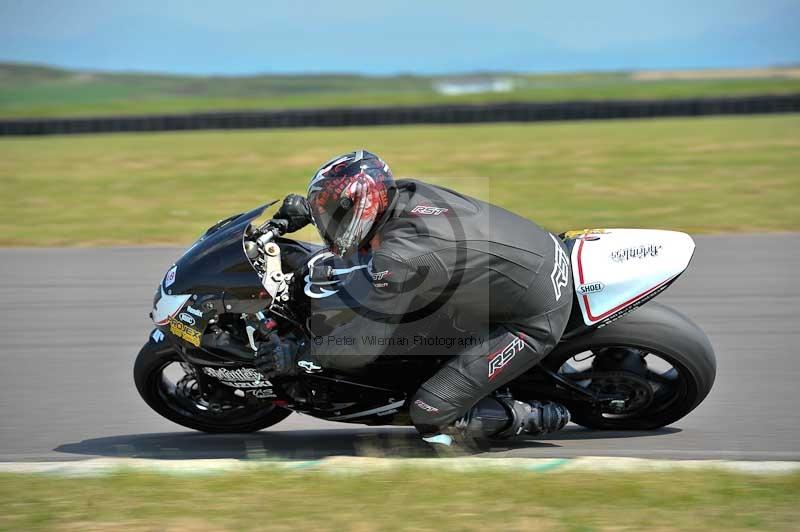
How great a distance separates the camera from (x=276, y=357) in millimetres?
4207

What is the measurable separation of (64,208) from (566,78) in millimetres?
59185

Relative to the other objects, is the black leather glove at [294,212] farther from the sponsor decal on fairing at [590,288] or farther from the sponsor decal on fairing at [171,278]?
the sponsor decal on fairing at [590,288]

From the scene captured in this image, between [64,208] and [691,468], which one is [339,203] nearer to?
[691,468]

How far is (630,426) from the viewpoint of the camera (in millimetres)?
4797

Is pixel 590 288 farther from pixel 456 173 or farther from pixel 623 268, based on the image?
pixel 456 173

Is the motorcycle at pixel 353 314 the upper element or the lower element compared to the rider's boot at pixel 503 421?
upper

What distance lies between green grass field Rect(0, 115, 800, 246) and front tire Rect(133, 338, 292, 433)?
3.15 meters

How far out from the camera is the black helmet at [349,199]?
13.5 feet

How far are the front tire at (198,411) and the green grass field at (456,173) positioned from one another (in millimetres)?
3151

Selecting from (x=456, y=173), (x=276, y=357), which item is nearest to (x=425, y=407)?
(x=276, y=357)

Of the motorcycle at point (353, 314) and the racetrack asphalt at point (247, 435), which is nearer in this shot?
the motorcycle at point (353, 314)

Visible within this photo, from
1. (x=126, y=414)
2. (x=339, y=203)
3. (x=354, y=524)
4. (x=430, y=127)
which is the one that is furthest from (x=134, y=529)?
(x=430, y=127)

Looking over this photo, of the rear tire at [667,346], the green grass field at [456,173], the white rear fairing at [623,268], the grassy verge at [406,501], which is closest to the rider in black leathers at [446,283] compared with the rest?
the white rear fairing at [623,268]

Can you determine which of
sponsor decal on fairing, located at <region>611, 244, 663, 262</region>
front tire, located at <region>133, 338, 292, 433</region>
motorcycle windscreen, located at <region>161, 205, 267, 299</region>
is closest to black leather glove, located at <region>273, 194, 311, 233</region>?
motorcycle windscreen, located at <region>161, 205, 267, 299</region>
